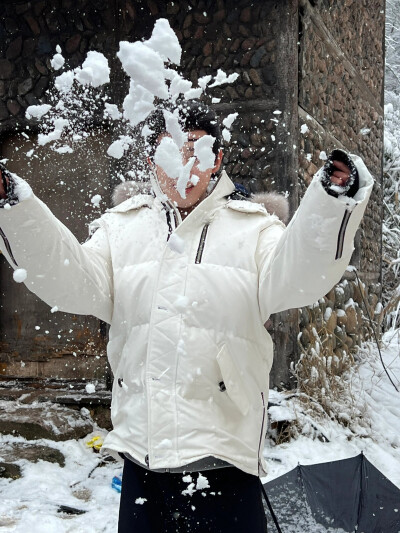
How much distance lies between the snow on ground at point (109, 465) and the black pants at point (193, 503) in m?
1.54

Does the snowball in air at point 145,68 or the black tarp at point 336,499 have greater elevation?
the snowball in air at point 145,68

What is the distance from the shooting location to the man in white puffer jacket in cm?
161

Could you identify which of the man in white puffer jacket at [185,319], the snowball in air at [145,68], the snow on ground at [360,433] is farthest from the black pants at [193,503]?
the snow on ground at [360,433]

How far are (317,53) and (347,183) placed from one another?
170 inches

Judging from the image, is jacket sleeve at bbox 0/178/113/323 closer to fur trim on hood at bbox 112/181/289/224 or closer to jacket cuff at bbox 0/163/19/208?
jacket cuff at bbox 0/163/19/208

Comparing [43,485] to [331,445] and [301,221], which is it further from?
Answer: [301,221]

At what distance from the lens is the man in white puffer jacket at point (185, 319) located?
1.61 metres

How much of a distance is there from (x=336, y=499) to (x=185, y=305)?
1958mm

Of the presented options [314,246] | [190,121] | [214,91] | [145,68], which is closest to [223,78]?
→ [214,91]

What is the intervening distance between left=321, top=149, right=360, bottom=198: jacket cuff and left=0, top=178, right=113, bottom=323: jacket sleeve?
68cm

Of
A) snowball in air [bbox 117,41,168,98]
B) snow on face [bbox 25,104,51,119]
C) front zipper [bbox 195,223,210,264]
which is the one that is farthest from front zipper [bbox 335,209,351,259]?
snow on face [bbox 25,104,51,119]

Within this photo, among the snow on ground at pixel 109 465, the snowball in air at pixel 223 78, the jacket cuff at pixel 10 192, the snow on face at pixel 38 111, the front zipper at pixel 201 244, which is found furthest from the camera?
the snow on face at pixel 38 111

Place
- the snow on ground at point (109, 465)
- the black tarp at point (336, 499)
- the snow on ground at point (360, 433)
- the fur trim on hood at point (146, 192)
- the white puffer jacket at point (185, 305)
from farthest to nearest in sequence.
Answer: the snow on ground at point (360, 433) < the snow on ground at point (109, 465) < the black tarp at point (336, 499) < the fur trim on hood at point (146, 192) < the white puffer jacket at point (185, 305)

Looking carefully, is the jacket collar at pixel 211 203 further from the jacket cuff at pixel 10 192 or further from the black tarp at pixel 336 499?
the black tarp at pixel 336 499
